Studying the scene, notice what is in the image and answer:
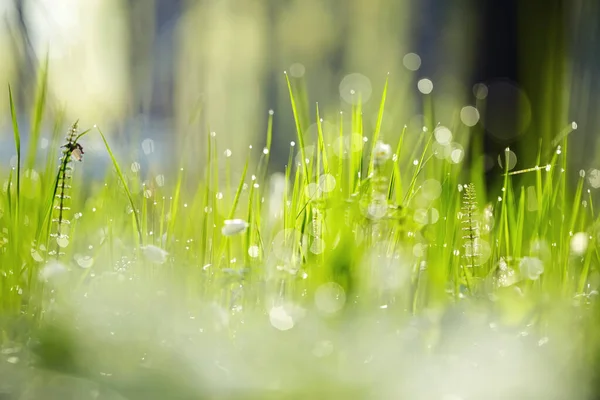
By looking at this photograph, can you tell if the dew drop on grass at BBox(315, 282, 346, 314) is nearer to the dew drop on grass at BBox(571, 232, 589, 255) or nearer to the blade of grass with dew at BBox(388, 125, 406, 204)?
the blade of grass with dew at BBox(388, 125, 406, 204)

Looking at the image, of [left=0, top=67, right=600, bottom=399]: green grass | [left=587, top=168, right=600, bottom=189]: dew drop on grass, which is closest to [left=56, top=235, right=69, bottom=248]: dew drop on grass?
[left=0, top=67, right=600, bottom=399]: green grass

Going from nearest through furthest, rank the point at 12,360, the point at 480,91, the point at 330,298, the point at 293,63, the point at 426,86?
the point at 12,360
the point at 330,298
the point at 426,86
the point at 480,91
the point at 293,63

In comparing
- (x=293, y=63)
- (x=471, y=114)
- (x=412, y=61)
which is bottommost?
(x=471, y=114)

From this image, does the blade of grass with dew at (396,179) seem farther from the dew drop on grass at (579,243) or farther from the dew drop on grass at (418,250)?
the dew drop on grass at (579,243)

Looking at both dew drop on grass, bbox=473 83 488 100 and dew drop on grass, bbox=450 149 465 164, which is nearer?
dew drop on grass, bbox=450 149 465 164

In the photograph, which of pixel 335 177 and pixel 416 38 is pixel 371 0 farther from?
pixel 335 177

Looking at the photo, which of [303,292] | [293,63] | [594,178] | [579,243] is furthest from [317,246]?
[293,63]

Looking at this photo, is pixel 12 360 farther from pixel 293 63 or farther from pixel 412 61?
pixel 293 63

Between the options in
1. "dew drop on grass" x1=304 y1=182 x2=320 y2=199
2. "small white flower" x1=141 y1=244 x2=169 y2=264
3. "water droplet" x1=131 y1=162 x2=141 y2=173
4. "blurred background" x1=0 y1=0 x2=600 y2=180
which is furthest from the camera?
"blurred background" x1=0 y1=0 x2=600 y2=180

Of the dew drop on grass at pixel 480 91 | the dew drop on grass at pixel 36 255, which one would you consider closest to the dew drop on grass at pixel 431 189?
the dew drop on grass at pixel 36 255
